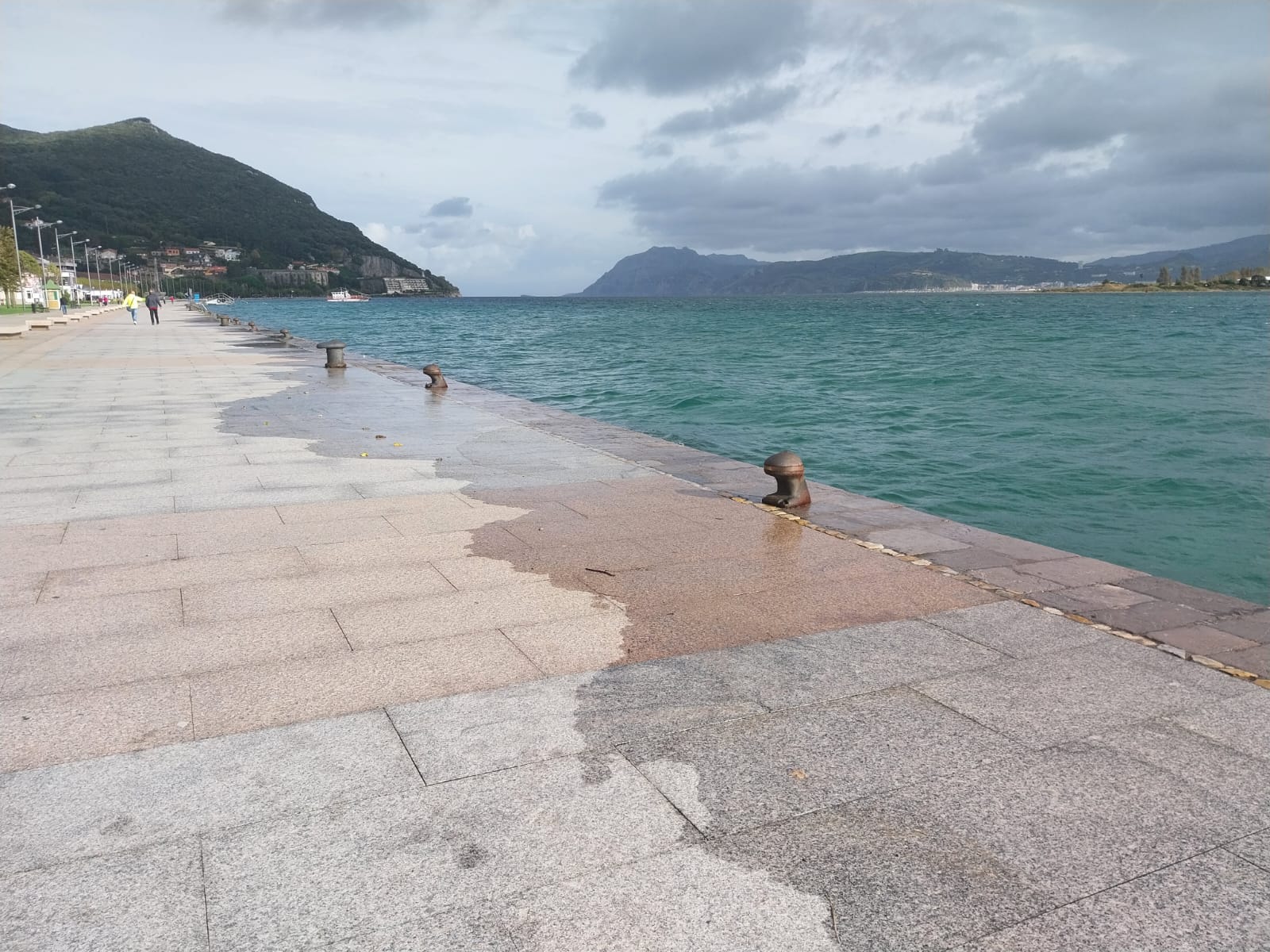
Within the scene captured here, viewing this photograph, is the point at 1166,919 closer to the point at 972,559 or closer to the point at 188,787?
the point at 188,787

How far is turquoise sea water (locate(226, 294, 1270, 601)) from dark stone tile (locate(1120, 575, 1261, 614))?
4.72 m

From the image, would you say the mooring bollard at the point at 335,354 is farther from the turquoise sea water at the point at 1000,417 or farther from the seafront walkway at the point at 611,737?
the seafront walkway at the point at 611,737

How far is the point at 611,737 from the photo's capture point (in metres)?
3.66

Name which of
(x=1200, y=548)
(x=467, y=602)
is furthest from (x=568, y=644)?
(x=1200, y=548)

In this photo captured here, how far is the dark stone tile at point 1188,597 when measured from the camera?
5258 millimetres

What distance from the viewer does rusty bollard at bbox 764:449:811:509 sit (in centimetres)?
763

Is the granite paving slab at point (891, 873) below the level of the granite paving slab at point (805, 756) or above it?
below

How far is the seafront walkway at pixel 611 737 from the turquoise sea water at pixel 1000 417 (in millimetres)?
6433

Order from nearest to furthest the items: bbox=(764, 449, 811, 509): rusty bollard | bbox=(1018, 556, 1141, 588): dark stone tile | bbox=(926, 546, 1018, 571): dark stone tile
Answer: bbox=(1018, 556, 1141, 588): dark stone tile → bbox=(926, 546, 1018, 571): dark stone tile → bbox=(764, 449, 811, 509): rusty bollard

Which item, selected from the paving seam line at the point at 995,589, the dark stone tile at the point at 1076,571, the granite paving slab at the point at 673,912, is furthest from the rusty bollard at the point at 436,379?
the granite paving slab at the point at 673,912

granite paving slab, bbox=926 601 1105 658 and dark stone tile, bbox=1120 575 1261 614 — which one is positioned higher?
dark stone tile, bbox=1120 575 1261 614

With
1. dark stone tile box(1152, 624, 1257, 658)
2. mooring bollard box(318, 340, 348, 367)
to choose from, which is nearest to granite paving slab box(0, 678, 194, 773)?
dark stone tile box(1152, 624, 1257, 658)

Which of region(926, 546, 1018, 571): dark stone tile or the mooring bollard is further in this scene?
the mooring bollard

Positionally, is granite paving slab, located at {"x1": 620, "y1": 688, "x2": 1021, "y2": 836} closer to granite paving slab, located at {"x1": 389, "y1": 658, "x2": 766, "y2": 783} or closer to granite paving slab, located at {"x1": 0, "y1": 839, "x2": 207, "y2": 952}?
granite paving slab, located at {"x1": 389, "y1": 658, "x2": 766, "y2": 783}
